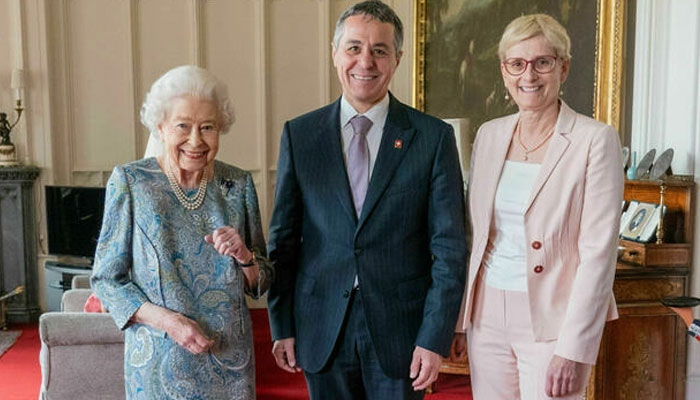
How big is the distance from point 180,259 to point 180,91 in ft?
1.50

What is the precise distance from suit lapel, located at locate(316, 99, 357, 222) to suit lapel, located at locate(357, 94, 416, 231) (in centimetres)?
6

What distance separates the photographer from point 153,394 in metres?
1.74

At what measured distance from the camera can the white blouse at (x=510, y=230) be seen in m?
1.90

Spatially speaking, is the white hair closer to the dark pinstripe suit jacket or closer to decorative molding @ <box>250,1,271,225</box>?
the dark pinstripe suit jacket

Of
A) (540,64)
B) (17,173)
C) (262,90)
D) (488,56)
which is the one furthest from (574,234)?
(17,173)

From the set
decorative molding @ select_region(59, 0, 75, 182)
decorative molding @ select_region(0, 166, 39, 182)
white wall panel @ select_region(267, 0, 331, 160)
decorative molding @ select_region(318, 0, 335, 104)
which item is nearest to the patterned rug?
decorative molding @ select_region(0, 166, 39, 182)

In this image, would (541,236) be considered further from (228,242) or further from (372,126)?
(228,242)

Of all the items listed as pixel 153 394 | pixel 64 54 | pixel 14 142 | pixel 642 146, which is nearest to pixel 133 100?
pixel 64 54

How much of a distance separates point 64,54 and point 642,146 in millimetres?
5053

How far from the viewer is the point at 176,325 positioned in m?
1.69

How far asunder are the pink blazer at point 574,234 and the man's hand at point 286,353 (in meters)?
0.73

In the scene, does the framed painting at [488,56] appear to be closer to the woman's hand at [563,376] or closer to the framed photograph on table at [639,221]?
the framed photograph on table at [639,221]

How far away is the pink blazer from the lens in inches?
71.4

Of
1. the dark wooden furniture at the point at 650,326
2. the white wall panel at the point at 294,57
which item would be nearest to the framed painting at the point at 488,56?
the dark wooden furniture at the point at 650,326
